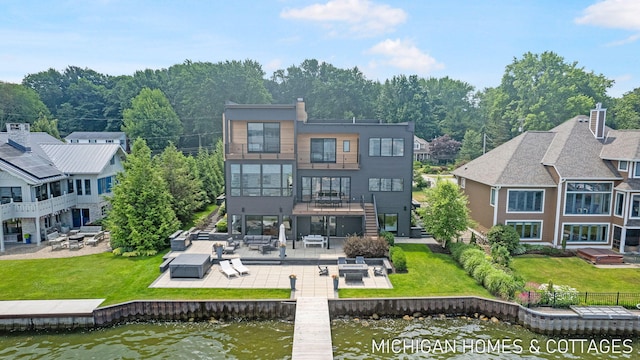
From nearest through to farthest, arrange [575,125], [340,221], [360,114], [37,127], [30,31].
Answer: [30,31] → [340,221] → [575,125] → [37,127] → [360,114]

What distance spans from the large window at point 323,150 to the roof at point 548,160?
10.6 m

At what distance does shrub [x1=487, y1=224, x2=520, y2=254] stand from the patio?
28.6 ft

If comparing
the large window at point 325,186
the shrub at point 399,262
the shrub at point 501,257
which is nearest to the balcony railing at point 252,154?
the large window at point 325,186

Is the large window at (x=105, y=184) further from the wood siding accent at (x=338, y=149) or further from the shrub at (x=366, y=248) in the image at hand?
the shrub at (x=366, y=248)

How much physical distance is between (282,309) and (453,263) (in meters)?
10.3

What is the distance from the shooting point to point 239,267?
2005 centimetres

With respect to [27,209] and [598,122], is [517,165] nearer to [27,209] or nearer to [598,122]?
[598,122]

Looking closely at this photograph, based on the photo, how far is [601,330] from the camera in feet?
52.5

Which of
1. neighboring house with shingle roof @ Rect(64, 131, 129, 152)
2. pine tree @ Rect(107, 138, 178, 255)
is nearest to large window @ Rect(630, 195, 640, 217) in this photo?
pine tree @ Rect(107, 138, 178, 255)

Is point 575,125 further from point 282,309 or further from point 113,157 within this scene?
point 113,157

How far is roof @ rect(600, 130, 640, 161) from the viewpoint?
2435 centimetres

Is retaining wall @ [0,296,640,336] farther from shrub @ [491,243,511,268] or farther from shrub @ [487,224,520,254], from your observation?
shrub @ [487,224,520,254]

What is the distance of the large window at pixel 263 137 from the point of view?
26000 millimetres

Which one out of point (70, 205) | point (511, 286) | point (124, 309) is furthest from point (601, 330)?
point (70, 205)
